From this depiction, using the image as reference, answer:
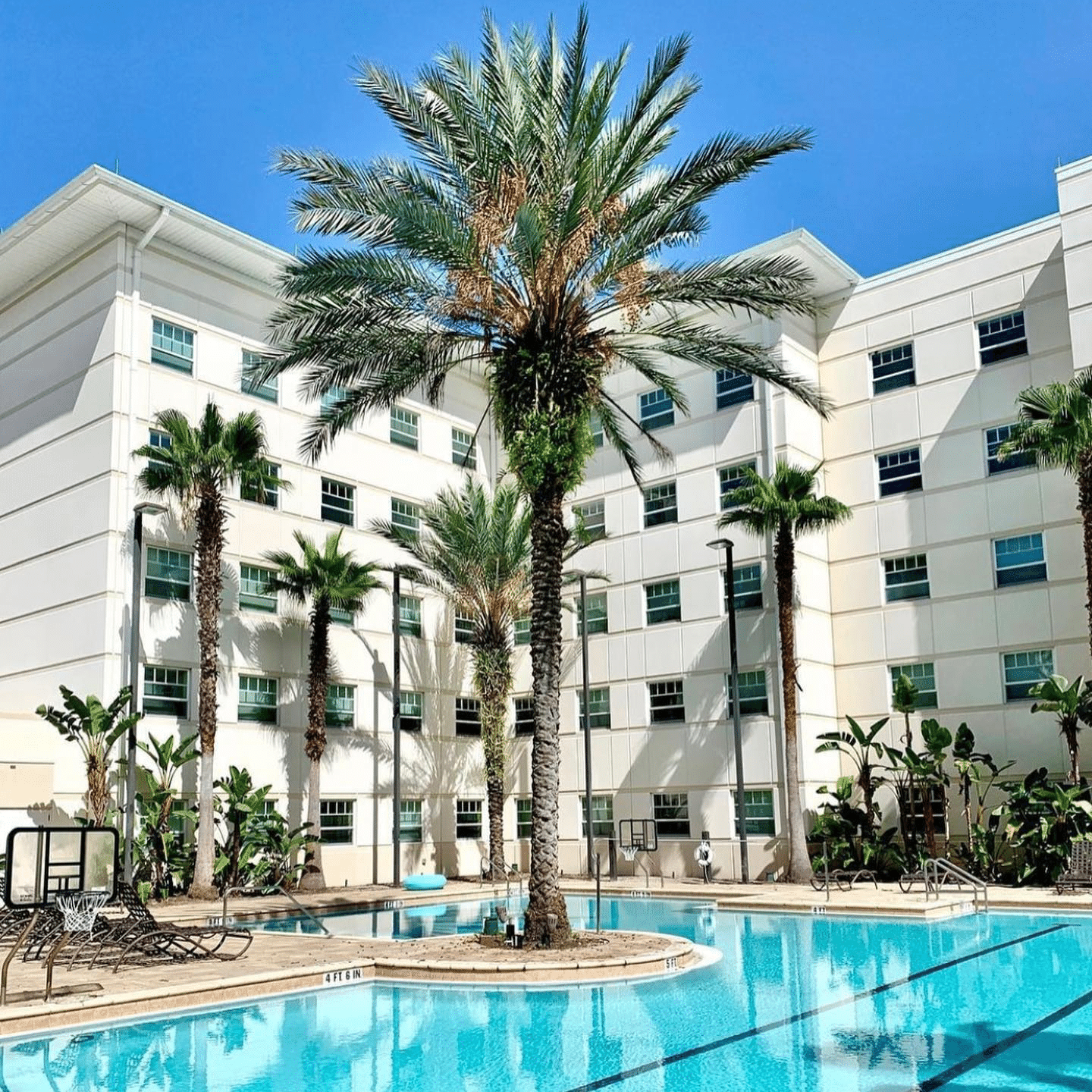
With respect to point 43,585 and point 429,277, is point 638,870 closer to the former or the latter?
point 43,585

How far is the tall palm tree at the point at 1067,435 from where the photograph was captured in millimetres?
25047

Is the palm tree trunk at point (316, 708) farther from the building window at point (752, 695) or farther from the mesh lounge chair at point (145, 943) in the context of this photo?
the mesh lounge chair at point (145, 943)

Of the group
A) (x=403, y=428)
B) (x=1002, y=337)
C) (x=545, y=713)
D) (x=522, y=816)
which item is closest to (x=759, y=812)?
(x=522, y=816)

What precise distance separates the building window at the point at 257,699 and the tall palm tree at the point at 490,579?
5004 mm

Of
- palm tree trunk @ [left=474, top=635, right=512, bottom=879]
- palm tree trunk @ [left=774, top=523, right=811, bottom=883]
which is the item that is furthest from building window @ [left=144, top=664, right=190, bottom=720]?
palm tree trunk @ [left=774, top=523, right=811, bottom=883]

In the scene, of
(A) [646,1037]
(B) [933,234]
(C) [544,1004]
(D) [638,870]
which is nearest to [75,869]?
(C) [544,1004]

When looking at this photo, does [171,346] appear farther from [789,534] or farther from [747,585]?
[747,585]

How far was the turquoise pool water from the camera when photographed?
9570 millimetres

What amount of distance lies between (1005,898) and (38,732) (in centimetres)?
2051

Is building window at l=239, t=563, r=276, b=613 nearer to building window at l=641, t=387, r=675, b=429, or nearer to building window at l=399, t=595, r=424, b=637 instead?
building window at l=399, t=595, r=424, b=637

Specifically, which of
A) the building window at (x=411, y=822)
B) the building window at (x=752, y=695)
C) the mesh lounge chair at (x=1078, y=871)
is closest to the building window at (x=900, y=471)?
the building window at (x=752, y=695)

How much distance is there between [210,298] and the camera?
102 feet

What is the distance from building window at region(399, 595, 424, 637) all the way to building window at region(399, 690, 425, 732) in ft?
5.71

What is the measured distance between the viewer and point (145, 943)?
15570mm
